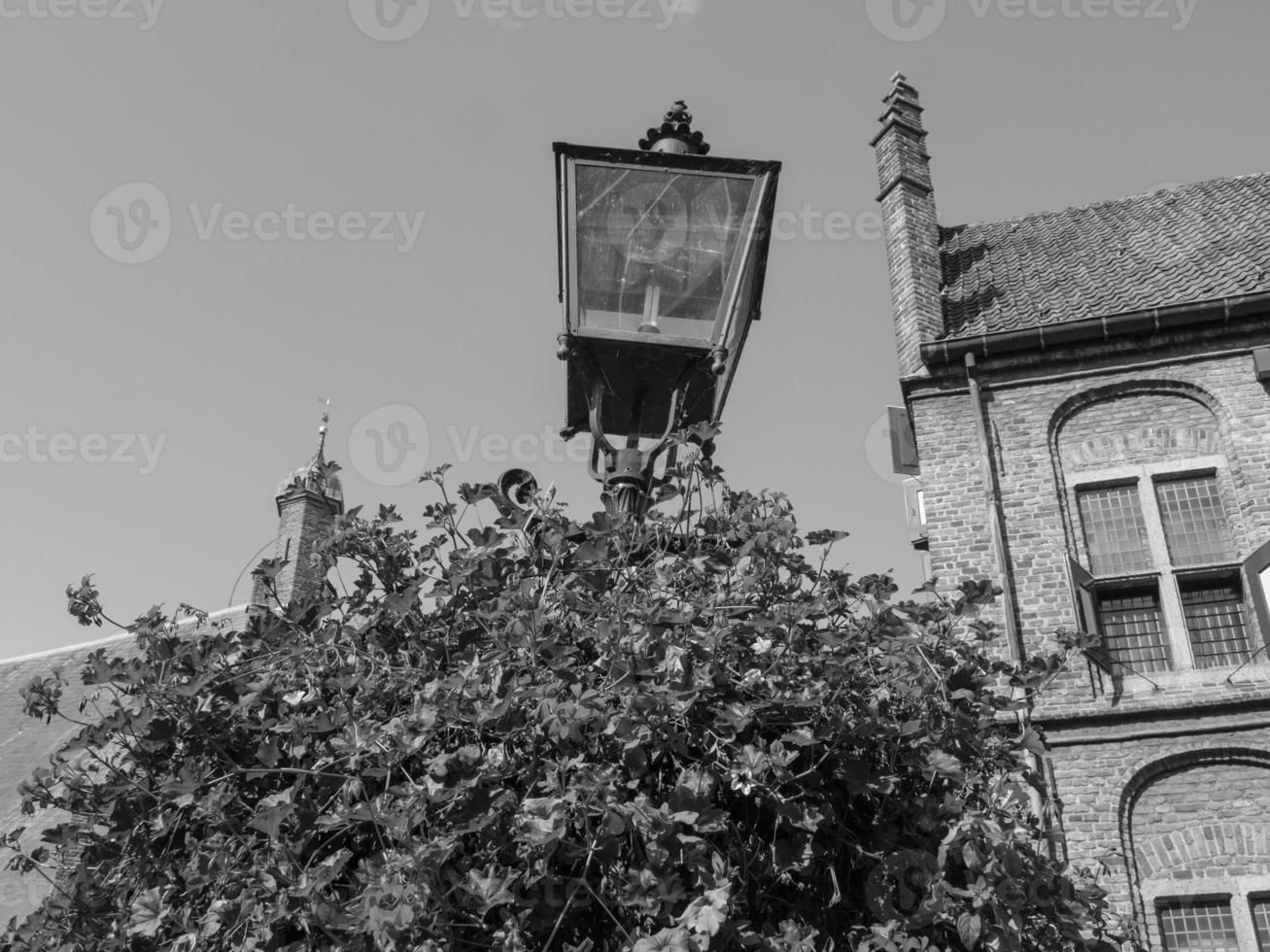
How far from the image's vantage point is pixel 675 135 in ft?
11.7

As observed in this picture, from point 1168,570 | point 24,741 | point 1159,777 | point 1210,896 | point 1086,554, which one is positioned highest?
point 24,741

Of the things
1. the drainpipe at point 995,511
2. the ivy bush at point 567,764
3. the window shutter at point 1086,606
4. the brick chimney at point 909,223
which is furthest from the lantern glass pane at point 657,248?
the brick chimney at point 909,223

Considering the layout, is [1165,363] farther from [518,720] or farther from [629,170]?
[518,720]

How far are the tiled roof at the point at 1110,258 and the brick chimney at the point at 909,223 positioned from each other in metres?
0.42

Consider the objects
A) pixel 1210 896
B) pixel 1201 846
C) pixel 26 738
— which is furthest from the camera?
pixel 26 738

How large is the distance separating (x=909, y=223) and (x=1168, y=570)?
17.4 ft

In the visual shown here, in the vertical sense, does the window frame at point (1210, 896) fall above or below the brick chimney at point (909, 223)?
below

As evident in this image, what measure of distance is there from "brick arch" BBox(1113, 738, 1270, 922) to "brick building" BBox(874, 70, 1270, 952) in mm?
16

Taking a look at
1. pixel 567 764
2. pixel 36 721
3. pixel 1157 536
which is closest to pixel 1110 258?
pixel 1157 536

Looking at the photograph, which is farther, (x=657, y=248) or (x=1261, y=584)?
(x=1261, y=584)

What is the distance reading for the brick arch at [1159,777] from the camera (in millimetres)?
9578

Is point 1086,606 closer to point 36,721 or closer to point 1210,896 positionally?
point 1210,896

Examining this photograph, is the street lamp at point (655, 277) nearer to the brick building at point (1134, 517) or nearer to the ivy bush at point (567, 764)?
the ivy bush at point (567, 764)

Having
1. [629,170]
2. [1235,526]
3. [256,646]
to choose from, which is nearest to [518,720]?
[256,646]
